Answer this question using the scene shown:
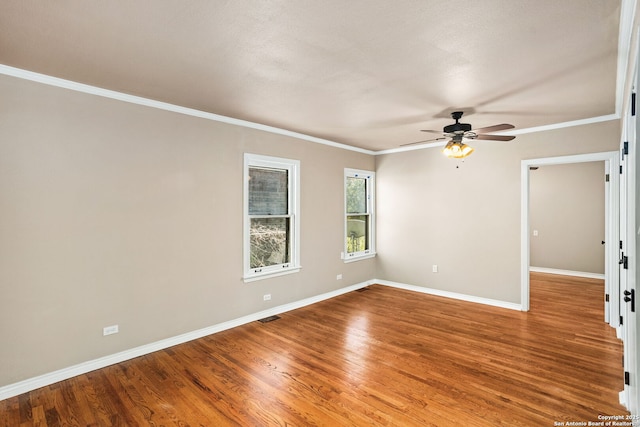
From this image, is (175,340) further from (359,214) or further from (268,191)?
(359,214)

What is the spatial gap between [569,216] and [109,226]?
855cm

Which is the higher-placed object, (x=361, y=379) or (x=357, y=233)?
(x=357, y=233)

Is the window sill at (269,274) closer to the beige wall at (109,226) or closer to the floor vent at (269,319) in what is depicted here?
the beige wall at (109,226)

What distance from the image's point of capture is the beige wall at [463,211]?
4.75 meters

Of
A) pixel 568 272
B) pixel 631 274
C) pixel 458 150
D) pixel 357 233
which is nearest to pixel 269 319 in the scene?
pixel 357 233

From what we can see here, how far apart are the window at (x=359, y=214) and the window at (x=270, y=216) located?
128 centimetres

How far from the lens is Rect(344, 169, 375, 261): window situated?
6129 millimetres

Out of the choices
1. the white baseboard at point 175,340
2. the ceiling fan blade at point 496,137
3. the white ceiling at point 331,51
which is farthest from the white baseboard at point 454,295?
the white ceiling at point 331,51

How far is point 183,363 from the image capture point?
10.6 feet

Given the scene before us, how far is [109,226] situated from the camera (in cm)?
320

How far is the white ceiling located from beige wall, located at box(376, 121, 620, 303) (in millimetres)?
975

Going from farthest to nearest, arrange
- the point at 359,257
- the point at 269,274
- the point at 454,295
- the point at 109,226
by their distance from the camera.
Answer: the point at 359,257 → the point at 454,295 → the point at 269,274 → the point at 109,226

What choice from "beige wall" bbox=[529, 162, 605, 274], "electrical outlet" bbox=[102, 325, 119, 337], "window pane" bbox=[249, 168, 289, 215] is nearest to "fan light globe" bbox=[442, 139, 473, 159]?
"window pane" bbox=[249, 168, 289, 215]

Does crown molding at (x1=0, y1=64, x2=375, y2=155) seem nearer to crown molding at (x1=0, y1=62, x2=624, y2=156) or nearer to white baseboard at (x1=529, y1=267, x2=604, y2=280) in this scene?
crown molding at (x1=0, y1=62, x2=624, y2=156)
